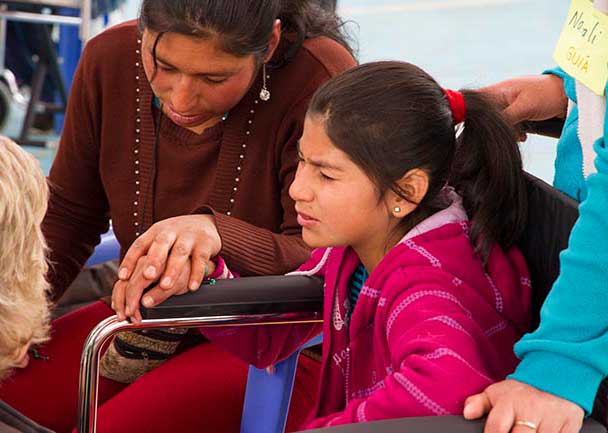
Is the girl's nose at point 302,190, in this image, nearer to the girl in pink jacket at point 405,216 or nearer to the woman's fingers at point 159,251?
the girl in pink jacket at point 405,216

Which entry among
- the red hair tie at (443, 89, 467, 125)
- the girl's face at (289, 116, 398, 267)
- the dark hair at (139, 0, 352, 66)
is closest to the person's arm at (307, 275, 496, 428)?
the girl's face at (289, 116, 398, 267)

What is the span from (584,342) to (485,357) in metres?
0.17

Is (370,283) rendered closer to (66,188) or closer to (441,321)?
(441,321)

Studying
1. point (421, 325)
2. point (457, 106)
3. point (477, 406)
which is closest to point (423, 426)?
point (477, 406)

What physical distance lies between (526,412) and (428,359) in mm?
A: 118

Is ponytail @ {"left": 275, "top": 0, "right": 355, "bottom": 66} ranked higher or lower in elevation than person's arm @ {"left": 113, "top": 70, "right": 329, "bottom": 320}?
higher

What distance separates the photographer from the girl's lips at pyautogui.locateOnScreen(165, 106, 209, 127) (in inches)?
57.7

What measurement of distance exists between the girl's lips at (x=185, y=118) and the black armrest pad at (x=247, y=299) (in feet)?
1.10

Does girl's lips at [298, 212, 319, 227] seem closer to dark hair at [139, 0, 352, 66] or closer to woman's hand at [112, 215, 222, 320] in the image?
woman's hand at [112, 215, 222, 320]

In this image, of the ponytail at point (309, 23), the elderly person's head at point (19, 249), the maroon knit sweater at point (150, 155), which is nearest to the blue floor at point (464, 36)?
the ponytail at point (309, 23)

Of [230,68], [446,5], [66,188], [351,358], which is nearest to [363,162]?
[351,358]

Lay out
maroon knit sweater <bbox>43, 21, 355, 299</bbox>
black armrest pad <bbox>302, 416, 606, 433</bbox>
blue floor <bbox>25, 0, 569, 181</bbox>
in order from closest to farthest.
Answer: black armrest pad <bbox>302, 416, 606, 433</bbox> → maroon knit sweater <bbox>43, 21, 355, 299</bbox> → blue floor <bbox>25, 0, 569, 181</bbox>

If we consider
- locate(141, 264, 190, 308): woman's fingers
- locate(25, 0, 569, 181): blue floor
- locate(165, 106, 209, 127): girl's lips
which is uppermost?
locate(165, 106, 209, 127): girl's lips

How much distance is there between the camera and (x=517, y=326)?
113 centimetres
